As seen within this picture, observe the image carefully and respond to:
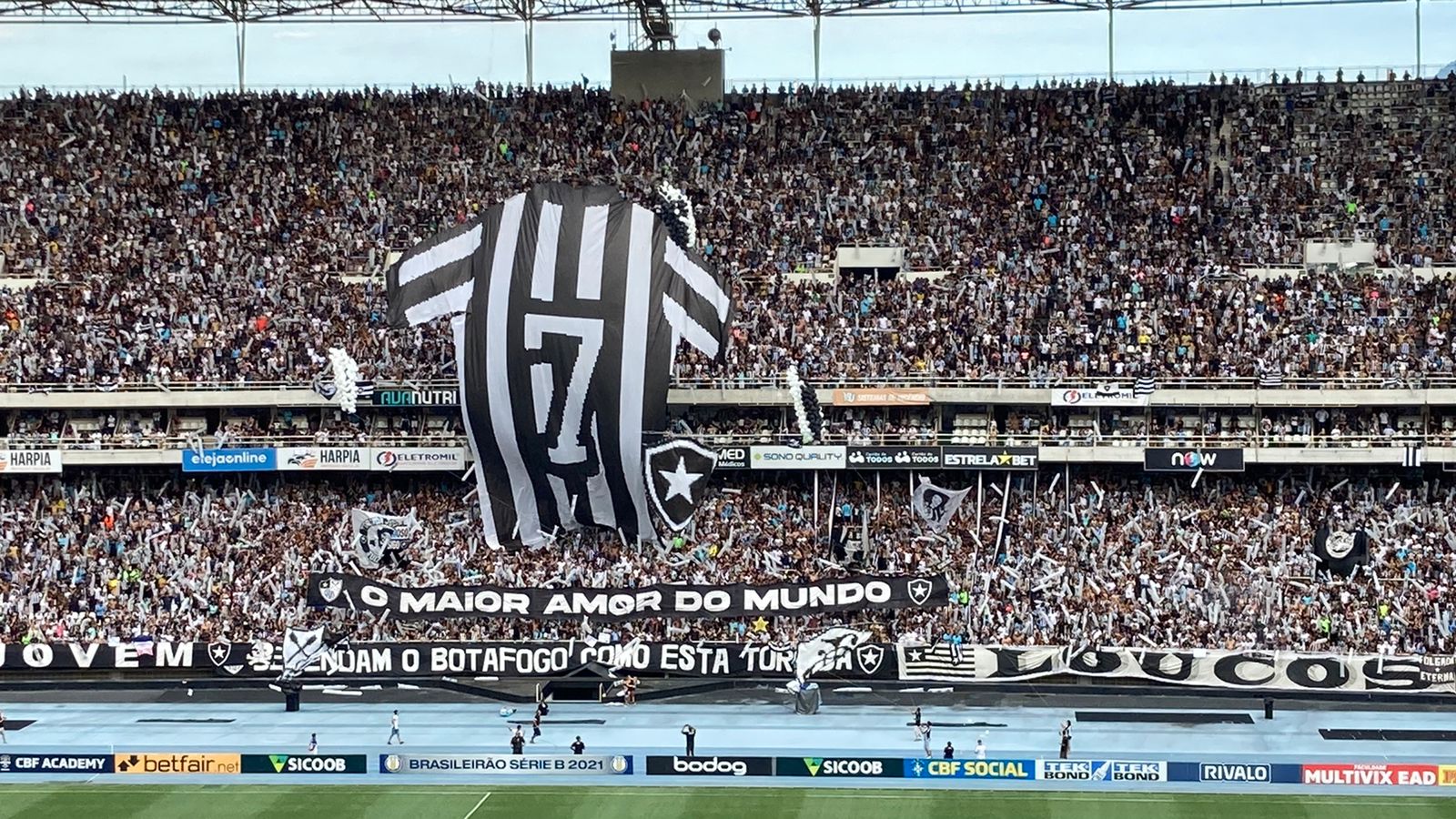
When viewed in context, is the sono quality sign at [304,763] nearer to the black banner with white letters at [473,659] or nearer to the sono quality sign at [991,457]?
the black banner with white letters at [473,659]

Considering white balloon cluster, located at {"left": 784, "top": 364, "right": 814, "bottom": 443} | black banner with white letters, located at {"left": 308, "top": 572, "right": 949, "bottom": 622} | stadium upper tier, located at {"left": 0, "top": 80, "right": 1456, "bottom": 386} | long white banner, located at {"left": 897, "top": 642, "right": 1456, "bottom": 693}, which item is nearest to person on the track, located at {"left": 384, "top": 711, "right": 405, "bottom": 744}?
black banner with white letters, located at {"left": 308, "top": 572, "right": 949, "bottom": 622}

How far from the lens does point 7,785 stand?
35.5 metres

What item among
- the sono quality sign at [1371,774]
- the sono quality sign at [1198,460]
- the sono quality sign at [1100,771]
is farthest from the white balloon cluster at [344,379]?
the sono quality sign at [1371,774]

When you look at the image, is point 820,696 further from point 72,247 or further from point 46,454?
point 72,247

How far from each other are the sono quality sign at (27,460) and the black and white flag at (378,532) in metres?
7.85

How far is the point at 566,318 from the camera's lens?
43062mm

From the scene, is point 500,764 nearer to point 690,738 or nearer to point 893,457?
point 690,738

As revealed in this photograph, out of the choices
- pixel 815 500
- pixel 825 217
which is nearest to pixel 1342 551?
pixel 815 500

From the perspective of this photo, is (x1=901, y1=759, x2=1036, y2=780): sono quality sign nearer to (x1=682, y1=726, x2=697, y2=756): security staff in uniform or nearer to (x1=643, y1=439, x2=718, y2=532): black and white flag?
(x1=682, y1=726, x2=697, y2=756): security staff in uniform

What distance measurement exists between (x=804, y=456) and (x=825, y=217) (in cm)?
827

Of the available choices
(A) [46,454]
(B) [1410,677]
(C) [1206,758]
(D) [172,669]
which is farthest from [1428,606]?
(A) [46,454]

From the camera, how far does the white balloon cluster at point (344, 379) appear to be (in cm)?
4603

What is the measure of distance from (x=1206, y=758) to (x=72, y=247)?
33556mm

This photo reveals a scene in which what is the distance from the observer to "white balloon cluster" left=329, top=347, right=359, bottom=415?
4603 cm
